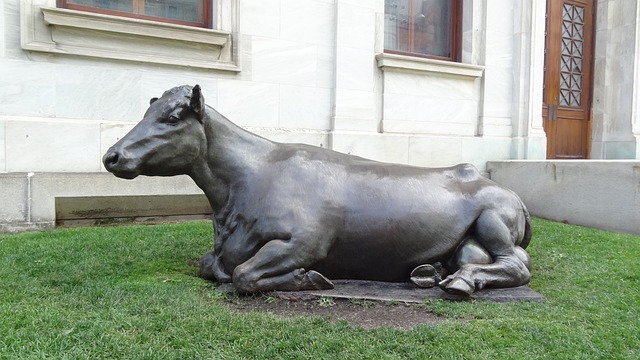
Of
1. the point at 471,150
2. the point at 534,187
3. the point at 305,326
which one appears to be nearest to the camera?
the point at 305,326

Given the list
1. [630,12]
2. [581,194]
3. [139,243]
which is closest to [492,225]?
[139,243]

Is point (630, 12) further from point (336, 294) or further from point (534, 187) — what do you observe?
point (336, 294)

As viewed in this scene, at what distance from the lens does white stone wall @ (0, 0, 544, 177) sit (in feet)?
19.2

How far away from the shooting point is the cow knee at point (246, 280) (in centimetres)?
315

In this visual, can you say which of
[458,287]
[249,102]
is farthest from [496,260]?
[249,102]

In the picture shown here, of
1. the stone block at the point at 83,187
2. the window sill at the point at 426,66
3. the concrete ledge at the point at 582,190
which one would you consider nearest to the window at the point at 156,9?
the stone block at the point at 83,187

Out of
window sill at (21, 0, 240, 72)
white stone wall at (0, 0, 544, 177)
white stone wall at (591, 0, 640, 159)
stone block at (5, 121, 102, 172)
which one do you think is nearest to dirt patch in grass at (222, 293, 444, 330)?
stone block at (5, 121, 102, 172)

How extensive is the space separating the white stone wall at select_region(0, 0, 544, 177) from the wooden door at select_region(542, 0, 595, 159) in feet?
4.27

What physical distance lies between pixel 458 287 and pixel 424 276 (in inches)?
15.3

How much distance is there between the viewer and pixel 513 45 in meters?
9.15

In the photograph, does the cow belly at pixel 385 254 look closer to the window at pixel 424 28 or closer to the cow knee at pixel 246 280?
the cow knee at pixel 246 280

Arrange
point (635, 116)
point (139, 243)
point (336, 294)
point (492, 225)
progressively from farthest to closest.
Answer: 1. point (635, 116)
2. point (139, 243)
3. point (492, 225)
4. point (336, 294)

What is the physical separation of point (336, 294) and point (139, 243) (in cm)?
249

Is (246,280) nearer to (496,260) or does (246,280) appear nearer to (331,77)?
(496,260)
